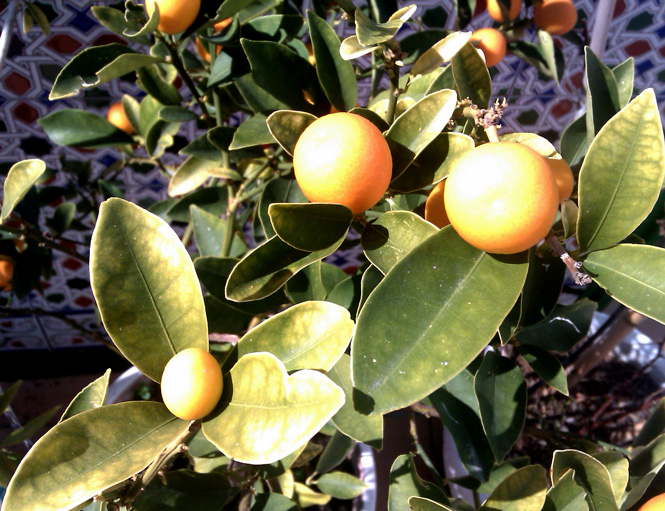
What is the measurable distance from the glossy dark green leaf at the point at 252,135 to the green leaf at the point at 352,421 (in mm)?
235

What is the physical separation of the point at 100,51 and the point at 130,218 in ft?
1.00

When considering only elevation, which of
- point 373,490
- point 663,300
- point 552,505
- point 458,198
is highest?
point 458,198

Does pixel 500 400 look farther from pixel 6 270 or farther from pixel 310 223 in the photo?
pixel 6 270

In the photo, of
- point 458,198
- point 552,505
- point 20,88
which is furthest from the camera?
point 20,88

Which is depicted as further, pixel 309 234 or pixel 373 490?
pixel 373 490

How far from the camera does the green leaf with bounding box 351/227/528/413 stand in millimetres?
322

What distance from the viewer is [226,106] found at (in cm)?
71

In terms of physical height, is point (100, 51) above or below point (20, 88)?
above

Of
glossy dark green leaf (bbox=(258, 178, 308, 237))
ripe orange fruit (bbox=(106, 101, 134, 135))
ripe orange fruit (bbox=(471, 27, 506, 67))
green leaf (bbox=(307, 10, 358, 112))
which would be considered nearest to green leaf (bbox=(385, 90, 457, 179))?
green leaf (bbox=(307, 10, 358, 112))

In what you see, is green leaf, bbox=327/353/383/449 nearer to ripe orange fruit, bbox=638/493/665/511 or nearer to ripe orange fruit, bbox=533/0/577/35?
ripe orange fruit, bbox=638/493/665/511

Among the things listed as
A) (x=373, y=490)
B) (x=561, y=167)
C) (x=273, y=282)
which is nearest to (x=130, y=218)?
(x=273, y=282)

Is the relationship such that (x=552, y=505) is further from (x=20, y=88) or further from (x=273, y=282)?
(x=20, y=88)

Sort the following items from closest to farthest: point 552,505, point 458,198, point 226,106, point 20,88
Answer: point 458,198 < point 552,505 < point 226,106 < point 20,88

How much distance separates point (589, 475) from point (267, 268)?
1.12ft
